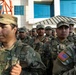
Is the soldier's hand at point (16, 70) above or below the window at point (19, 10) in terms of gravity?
below

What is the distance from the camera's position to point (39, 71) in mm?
2342

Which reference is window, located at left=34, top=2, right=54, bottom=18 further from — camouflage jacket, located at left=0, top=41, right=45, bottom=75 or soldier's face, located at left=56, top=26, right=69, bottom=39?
camouflage jacket, located at left=0, top=41, right=45, bottom=75

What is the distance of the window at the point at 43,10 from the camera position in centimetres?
2302

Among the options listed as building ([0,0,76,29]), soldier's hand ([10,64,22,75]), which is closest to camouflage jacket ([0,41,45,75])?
soldier's hand ([10,64,22,75])

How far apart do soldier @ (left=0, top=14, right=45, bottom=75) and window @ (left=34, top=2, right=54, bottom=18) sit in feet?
67.6

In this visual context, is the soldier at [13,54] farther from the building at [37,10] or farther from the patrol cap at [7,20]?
the building at [37,10]

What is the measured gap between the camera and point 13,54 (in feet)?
7.34

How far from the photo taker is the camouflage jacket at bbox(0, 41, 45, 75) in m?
2.20

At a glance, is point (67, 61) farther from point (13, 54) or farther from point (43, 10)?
point (43, 10)

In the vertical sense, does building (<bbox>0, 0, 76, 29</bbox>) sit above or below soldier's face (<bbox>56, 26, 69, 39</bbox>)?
above

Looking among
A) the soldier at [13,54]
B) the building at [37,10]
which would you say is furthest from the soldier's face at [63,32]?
the building at [37,10]

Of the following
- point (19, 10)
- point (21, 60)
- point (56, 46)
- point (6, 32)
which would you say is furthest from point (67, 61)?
point (19, 10)

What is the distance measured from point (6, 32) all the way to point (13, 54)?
21 centimetres

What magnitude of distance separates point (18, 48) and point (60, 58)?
399mm
